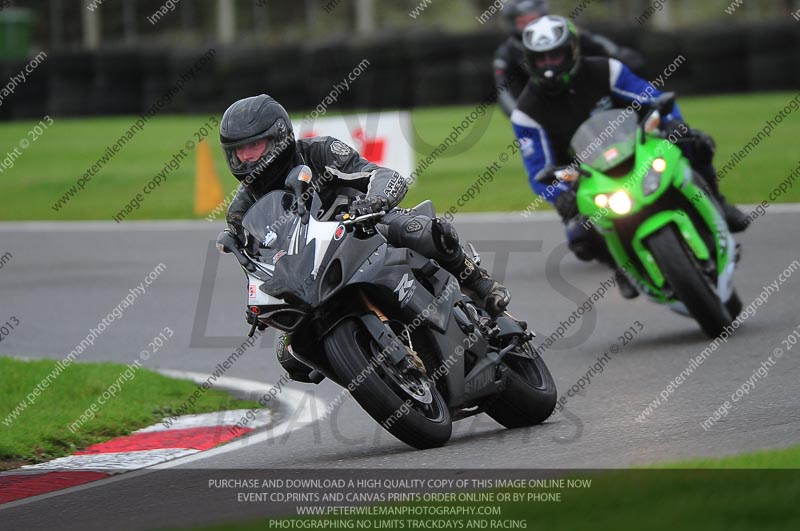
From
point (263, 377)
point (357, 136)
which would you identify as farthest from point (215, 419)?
point (357, 136)

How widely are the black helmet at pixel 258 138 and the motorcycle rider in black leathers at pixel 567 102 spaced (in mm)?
3137

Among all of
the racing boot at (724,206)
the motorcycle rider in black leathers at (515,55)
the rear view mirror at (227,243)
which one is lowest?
the motorcycle rider in black leathers at (515,55)

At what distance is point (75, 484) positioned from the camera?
635 cm

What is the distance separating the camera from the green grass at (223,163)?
16.7 metres

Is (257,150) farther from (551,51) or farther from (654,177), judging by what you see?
(551,51)

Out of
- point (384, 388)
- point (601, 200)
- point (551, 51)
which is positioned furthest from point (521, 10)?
point (384, 388)

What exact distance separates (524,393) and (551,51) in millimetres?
3421

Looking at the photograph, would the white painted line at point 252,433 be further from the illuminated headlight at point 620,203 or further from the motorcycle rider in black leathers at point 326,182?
the illuminated headlight at point 620,203

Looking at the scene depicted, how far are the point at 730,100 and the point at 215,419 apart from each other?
18468mm

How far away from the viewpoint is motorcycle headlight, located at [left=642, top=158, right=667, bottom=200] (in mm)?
8188

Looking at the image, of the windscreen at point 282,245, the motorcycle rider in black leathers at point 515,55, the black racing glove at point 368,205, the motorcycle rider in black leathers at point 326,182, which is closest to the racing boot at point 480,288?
the motorcycle rider in black leathers at point 326,182

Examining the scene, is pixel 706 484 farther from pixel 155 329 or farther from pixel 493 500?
pixel 155 329

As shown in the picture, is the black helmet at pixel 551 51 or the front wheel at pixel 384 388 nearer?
the front wheel at pixel 384 388

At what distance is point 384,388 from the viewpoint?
5730mm
